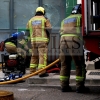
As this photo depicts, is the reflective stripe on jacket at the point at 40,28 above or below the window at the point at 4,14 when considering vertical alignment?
below

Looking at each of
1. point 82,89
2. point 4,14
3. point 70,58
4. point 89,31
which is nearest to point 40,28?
point 70,58

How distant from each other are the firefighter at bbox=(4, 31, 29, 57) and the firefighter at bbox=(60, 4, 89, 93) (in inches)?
92.1

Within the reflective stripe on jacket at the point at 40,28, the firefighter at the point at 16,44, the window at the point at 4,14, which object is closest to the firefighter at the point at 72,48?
the reflective stripe on jacket at the point at 40,28

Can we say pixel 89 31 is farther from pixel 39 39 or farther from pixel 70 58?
pixel 39 39

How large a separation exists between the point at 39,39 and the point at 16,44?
92 centimetres

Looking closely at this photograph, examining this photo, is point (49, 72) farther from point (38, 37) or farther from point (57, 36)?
point (57, 36)

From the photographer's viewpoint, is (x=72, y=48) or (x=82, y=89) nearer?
(x=72, y=48)

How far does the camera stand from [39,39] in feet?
28.6

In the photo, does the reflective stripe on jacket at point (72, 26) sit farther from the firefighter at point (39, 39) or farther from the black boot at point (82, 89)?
the firefighter at point (39, 39)

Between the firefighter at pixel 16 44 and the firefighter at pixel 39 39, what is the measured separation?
0.62m

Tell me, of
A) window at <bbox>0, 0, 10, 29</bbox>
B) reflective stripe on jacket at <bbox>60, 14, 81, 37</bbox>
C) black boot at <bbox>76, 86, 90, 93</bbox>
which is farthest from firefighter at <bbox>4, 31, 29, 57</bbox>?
black boot at <bbox>76, 86, 90, 93</bbox>

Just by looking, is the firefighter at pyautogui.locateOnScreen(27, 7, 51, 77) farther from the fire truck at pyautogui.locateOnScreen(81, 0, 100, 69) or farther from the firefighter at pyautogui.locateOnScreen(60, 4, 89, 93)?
the fire truck at pyautogui.locateOnScreen(81, 0, 100, 69)

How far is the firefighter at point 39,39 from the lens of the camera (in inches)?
342

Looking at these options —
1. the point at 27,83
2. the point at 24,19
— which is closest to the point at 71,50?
the point at 27,83
